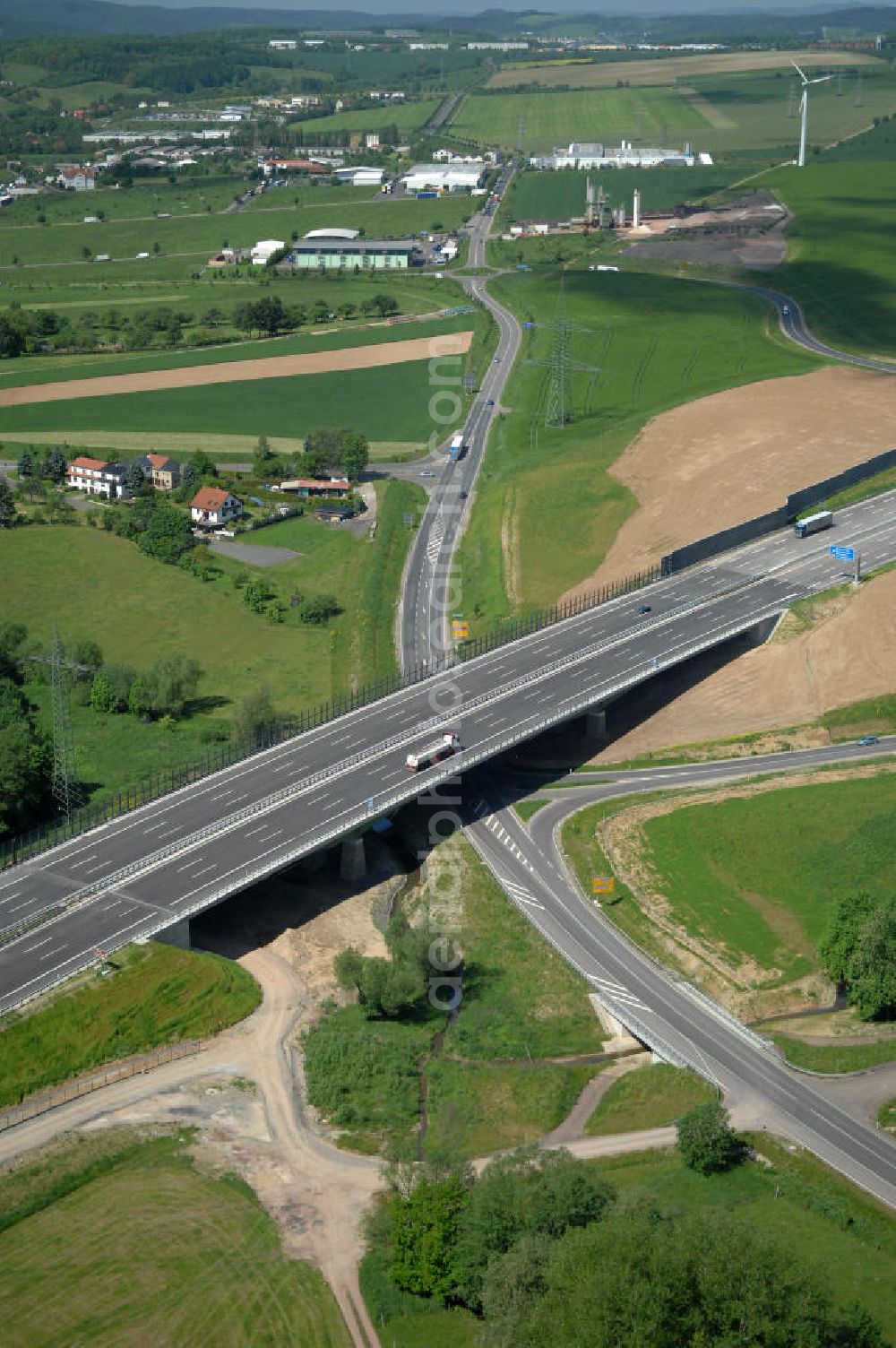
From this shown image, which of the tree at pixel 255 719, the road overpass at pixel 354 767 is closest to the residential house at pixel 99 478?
the road overpass at pixel 354 767

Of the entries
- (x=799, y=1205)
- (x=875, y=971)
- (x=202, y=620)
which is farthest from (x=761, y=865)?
(x=202, y=620)

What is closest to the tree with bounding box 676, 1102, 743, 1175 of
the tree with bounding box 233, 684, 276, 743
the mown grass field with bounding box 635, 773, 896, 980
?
the mown grass field with bounding box 635, 773, 896, 980

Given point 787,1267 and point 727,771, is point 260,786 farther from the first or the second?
point 787,1267

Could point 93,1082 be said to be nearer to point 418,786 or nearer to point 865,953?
point 418,786

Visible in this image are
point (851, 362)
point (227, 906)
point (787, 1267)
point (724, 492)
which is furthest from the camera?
point (851, 362)

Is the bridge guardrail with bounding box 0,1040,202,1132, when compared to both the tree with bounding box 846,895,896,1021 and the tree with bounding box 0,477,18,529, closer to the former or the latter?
the tree with bounding box 846,895,896,1021

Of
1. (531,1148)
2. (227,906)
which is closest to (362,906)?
(227,906)
